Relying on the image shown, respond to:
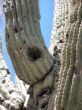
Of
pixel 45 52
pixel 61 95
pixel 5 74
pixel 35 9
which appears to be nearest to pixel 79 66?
pixel 61 95

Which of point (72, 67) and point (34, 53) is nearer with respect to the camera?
point (72, 67)

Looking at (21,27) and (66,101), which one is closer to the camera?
(66,101)

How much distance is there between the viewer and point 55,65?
17.9 ft

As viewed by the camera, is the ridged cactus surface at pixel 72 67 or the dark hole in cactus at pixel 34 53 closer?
the ridged cactus surface at pixel 72 67

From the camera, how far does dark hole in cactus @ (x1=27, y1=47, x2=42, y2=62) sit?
207 inches

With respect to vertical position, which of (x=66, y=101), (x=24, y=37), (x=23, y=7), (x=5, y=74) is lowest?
(x=5, y=74)

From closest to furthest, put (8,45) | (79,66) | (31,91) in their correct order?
(79,66)
(8,45)
(31,91)

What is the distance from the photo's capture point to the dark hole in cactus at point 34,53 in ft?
17.2

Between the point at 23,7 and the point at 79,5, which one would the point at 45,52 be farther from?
the point at 79,5

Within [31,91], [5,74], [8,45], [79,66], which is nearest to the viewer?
[79,66]

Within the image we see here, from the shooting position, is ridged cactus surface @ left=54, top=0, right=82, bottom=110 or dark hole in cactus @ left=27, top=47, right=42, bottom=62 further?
dark hole in cactus @ left=27, top=47, right=42, bottom=62

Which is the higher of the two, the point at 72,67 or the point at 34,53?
the point at 72,67

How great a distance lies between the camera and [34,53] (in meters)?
5.37

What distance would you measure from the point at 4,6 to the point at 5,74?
1.22m
